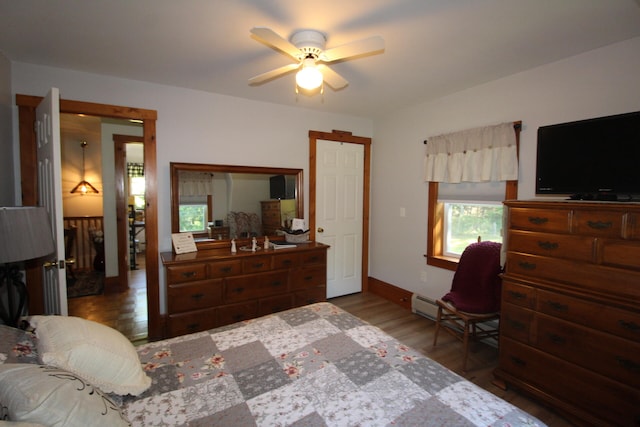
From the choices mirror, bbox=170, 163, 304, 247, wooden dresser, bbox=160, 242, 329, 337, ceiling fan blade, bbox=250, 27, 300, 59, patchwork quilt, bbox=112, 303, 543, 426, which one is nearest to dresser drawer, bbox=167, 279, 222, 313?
wooden dresser, bbox=160, 242, 329, 337

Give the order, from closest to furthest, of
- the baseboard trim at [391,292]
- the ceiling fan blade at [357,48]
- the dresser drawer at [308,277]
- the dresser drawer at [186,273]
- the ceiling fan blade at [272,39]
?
the ceiling fan blade at [272,39] → the ceiling fan blade at [357,48] → the dresser drawer at [186,273] → the dresser drawer at [308,277] → the baseboard trim at [391,292]

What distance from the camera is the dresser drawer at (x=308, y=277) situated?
3.16 metres

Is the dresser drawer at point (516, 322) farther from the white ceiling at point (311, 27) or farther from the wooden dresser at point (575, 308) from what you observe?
the white ceiling at point (311, 27)

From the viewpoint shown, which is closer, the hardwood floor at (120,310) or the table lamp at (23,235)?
the table lamp at (23,235)


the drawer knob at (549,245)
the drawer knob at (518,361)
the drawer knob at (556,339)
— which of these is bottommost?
the drawer knob at (518,361)

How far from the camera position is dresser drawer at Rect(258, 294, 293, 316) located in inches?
117

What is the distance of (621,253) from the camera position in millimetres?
1656

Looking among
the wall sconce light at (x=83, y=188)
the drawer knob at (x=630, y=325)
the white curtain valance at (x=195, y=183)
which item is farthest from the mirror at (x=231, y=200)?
the wall sconce light at (x=83, y=188)

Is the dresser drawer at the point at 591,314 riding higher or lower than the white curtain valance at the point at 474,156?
lower

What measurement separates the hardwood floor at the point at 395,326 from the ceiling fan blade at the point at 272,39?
261cm

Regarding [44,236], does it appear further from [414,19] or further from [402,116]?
[402,116]

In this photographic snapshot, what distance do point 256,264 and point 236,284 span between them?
262mm

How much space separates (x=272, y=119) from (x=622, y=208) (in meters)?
3.06

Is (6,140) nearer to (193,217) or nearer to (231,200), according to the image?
(193,217)
